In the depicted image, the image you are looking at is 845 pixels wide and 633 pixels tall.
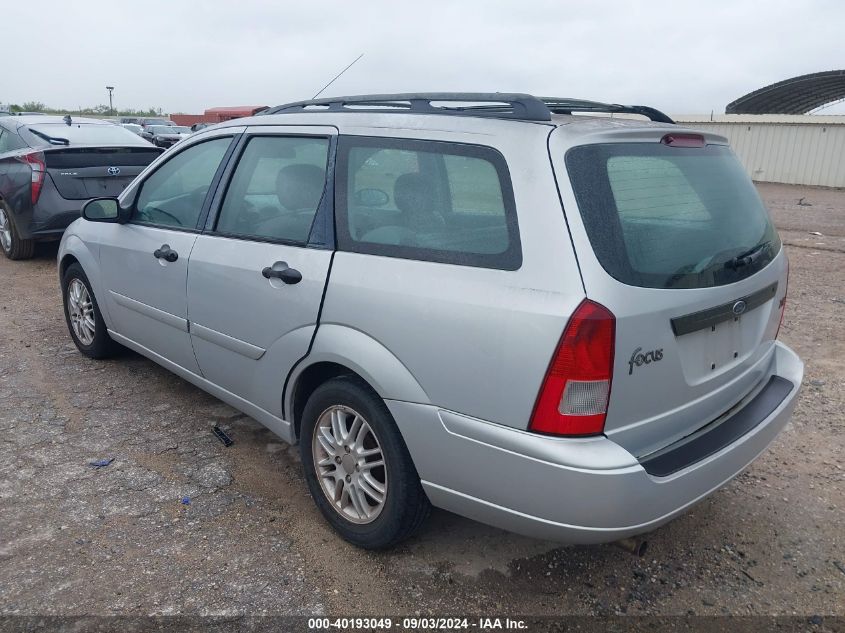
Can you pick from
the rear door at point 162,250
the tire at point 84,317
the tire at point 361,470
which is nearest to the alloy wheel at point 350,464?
the tire at point 361,470

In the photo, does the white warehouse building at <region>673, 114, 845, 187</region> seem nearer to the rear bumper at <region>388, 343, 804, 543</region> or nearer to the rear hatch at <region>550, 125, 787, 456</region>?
the rear hatch at <region>550, 125, 787, 456</region>

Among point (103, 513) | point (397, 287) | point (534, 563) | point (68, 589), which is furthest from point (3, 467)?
point (534, 563)

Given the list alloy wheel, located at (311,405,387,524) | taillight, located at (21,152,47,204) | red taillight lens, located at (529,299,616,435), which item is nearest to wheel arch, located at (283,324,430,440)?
alloy wheel, located at (311,405,387,524)

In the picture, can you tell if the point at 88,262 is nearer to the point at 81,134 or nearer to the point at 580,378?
the point at 580,378

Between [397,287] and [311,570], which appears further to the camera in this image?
[311,570]

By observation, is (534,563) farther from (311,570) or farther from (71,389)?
(71,389)

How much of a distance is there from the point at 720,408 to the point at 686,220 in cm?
75

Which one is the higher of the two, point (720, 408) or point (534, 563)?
point (720, 408)

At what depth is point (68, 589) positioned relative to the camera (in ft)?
9.01

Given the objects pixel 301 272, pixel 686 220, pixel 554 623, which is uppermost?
pixel 686 220

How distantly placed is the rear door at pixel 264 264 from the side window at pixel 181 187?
25 cm

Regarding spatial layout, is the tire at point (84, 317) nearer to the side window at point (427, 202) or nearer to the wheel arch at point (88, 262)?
the wheel arch at point (88, 262)

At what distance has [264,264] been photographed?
322 centimetres

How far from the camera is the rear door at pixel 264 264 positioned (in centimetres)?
306
